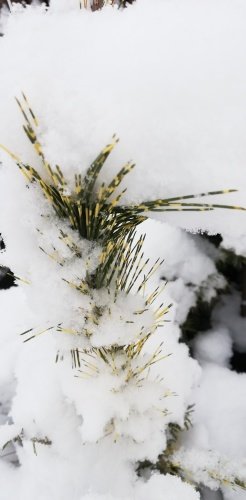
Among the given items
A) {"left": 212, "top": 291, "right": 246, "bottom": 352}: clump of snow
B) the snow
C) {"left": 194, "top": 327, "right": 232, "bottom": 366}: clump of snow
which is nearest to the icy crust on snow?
the snow

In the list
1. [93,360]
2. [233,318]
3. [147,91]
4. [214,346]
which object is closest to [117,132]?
[147,91]

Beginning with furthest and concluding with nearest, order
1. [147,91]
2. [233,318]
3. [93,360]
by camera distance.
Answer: [233,318] < [93,360] < [147,91]

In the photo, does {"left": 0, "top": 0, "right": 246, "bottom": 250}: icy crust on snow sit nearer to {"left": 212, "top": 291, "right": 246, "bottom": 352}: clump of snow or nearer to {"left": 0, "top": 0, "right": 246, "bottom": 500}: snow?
{"left": 0, "top": 0, "right": 246, "bottom": 500}: snow

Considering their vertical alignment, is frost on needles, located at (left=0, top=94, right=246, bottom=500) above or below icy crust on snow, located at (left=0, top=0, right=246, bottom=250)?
below

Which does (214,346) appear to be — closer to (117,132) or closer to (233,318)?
(233,318)

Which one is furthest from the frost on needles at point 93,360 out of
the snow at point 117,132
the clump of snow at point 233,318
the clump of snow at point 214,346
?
the clump of snow at point 233,318

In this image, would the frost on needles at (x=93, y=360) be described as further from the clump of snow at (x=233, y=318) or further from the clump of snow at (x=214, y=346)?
the clump of snow at (x=233, y=318)
